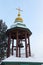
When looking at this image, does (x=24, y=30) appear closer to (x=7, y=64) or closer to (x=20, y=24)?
(x=20, y=24)

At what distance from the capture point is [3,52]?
104ft

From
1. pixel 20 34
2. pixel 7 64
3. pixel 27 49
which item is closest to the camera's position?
pixel 7 64

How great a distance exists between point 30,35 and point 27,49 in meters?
3.10

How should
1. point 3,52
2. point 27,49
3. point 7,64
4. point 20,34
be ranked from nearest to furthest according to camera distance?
point 7,64 → point 27,49 → point 20,34 → point 3,52

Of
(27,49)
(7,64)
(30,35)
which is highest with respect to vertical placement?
(30,35)

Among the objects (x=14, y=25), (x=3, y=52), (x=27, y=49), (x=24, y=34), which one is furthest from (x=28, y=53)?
(x=3, y=52)

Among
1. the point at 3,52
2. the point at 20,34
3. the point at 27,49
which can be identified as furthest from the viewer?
the point at 3,52

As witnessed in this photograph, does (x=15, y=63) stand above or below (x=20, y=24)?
below

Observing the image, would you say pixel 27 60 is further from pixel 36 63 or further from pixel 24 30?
pixel 24 30

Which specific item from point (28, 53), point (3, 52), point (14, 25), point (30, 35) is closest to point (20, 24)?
point (14, 25)

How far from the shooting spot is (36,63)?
2138cm

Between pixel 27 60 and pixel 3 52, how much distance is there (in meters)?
10.8

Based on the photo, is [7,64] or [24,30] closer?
[7,64]

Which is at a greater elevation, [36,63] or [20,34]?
[20,34]
